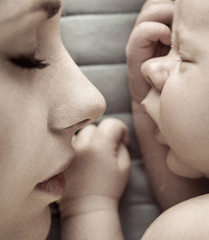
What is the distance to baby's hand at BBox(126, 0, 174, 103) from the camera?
75 centimetres

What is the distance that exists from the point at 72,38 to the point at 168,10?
20cm

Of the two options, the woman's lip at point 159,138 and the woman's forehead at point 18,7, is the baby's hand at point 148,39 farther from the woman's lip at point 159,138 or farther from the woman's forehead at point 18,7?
the woman's forehead at point 18,7

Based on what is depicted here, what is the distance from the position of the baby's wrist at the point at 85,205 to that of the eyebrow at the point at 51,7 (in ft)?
1.13

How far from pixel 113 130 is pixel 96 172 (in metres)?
0.08

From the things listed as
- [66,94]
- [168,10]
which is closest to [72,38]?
[168,10]

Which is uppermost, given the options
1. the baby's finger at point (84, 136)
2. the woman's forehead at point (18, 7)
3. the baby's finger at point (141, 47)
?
the woman's forehead at point (18, 7)

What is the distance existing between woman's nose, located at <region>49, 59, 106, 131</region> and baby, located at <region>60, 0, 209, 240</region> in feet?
0.36

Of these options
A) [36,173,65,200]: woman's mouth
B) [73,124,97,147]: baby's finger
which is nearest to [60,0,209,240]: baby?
[73,124,97,147]: baby's finger

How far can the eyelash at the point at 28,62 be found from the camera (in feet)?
1.73

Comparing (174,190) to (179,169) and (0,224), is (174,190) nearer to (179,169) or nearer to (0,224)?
(179,169)

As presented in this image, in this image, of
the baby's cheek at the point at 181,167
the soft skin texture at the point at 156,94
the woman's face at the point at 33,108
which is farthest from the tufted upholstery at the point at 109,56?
the woman's face at the point at 33,108

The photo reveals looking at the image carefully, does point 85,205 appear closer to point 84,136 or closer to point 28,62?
point 84,136

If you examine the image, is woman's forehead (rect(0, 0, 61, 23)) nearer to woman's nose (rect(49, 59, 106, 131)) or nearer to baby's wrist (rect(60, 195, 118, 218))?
woman's nose (rect(49, 59, 106, 131))

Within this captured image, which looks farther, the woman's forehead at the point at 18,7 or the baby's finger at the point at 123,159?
the baby's finger at the point at 123,159
